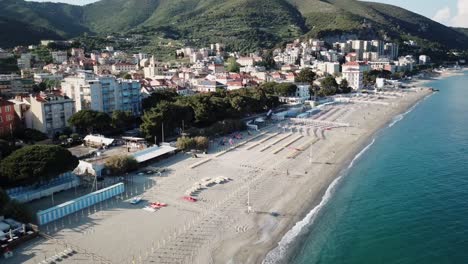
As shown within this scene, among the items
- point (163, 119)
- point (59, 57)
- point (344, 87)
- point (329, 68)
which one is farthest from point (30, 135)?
point (329, 68)

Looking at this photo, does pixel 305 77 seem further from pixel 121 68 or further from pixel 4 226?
pixel 4 226

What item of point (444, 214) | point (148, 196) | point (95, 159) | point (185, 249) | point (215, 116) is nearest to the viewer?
point (185, 249)

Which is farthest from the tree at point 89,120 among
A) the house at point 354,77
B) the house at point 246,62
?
the house at point 246,62

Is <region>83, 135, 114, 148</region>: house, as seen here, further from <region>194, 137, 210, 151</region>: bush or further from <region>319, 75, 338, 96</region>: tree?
<region>319, 75, 338, 96</region>: tree

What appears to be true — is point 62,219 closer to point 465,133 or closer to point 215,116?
point 215,116

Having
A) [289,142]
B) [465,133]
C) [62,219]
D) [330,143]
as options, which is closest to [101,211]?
[62,219]
